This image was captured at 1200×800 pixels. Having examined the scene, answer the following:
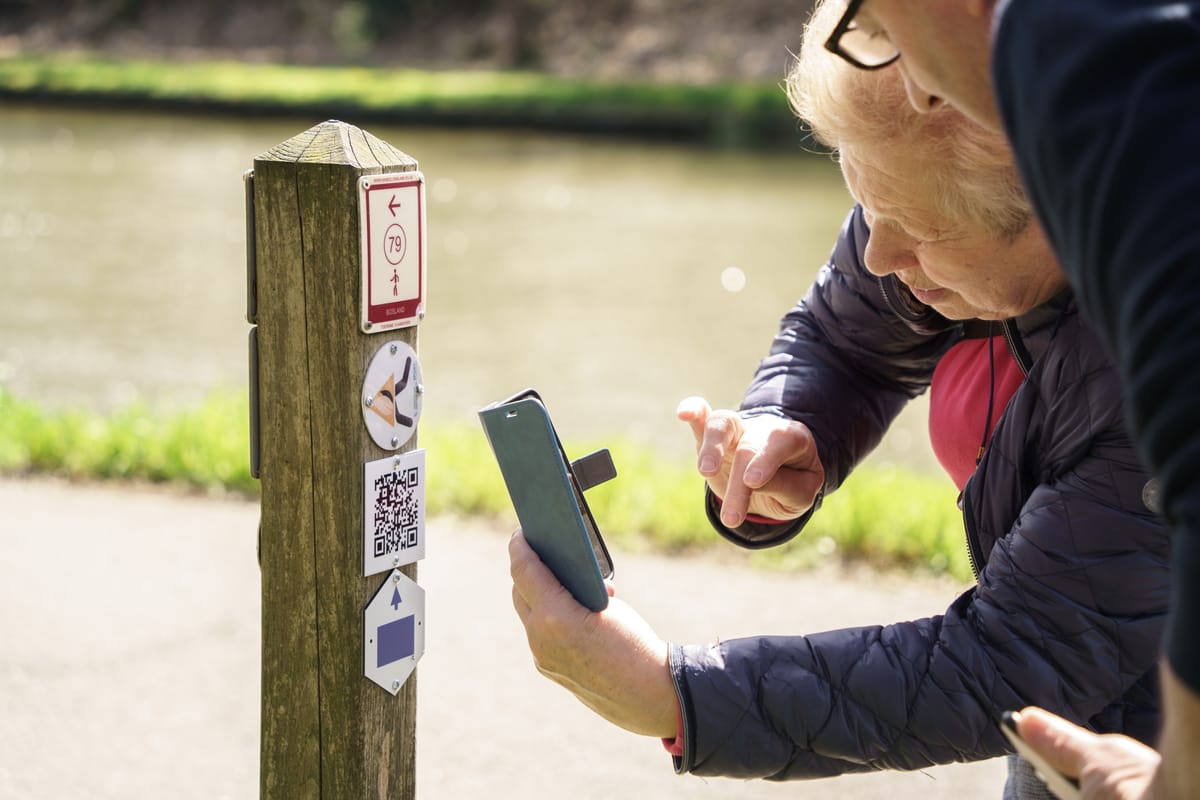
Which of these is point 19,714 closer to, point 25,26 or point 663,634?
point 663,634

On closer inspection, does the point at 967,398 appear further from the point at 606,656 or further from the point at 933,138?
the point at 606,656

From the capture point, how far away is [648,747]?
3.46 meters

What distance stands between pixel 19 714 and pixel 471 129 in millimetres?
19580

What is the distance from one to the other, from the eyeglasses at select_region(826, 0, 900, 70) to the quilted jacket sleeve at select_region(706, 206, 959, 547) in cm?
84

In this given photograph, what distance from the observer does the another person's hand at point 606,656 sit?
1.60 m

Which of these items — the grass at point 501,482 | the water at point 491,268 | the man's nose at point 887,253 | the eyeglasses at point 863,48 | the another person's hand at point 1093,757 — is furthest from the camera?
the water at point 491,268

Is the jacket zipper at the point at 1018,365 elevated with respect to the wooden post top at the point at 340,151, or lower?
lower

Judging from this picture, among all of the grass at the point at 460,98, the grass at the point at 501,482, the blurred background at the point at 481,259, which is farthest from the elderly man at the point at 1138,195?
the grass at the point at 460,98

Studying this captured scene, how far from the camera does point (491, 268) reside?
500 inches

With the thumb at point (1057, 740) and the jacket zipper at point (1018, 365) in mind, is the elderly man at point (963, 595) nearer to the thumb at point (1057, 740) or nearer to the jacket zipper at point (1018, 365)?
the jacket zipper at point (1018, 365)

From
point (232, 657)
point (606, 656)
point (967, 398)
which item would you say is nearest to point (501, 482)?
point (232, 657)

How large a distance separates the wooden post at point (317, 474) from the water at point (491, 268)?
491 centimetres

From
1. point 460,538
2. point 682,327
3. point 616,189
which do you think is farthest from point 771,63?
point 460,538

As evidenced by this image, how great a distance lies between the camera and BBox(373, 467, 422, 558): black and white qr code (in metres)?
2.11
